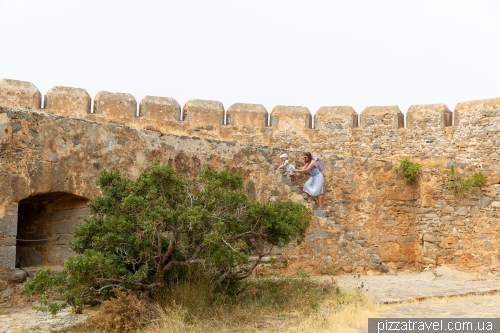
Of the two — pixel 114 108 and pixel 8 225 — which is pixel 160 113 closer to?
pixel 114 108

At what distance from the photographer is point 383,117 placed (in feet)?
47.8

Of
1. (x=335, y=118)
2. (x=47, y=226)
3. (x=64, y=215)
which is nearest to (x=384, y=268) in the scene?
(x=64, y=215)

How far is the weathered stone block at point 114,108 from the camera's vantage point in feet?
43.1

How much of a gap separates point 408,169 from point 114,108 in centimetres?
781

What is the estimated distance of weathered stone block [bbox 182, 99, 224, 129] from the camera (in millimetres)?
13984

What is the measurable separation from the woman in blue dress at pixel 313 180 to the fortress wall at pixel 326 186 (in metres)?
0.21

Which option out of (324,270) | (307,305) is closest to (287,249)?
(324,270)

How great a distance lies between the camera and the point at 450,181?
31.2 ft

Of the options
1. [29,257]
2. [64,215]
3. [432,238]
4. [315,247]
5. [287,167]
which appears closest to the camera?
[64,215]

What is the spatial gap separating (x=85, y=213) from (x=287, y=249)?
3.61 metres

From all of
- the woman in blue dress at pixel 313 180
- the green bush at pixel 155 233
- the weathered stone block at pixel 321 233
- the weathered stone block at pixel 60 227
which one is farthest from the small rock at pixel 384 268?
the weathered stone block at pixel 60 227

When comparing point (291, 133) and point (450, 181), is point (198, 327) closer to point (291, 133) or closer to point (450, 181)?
point (450, 181)

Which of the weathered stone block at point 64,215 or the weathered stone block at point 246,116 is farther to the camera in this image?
the weathered stone block at point 246,116

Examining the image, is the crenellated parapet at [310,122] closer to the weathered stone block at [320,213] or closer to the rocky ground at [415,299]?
the weathered stone block at [320,213]
